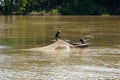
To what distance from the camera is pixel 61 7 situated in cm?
13250

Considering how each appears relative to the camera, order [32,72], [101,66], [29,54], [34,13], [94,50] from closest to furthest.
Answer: [32,72], [101,66], [29,54], [94,50], [34,13]

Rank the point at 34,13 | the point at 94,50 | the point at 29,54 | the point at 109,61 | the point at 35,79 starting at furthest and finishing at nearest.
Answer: the point at 34,13
the point at 94,50
the point at 29,54
the point at 109,61
the point at 35,79

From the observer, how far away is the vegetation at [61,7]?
129375 millimetres

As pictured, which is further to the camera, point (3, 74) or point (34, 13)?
point (34, 13)

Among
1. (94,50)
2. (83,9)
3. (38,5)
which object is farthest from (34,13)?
(94,50)

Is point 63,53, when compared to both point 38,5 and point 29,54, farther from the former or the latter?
point 38,5

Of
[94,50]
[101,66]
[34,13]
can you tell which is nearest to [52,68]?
[101,66]

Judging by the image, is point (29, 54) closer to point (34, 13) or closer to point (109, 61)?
point (109, 61)

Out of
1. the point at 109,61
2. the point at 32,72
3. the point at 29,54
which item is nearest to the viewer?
the point at 32,72

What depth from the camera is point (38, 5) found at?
135 meters

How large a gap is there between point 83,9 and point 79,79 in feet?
352

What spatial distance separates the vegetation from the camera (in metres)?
129

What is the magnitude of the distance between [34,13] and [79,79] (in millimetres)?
104769

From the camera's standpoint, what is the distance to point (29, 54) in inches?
1416
